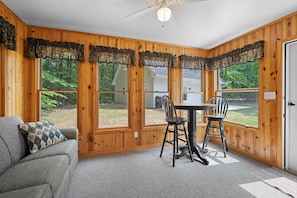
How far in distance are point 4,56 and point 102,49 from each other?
1492 millimetres

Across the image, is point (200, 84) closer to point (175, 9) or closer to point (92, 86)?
point (175, 9)

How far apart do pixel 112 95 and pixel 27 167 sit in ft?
6.62

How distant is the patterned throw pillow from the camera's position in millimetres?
1936

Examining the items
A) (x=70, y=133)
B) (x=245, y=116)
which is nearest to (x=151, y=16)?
(x=70, y=133)

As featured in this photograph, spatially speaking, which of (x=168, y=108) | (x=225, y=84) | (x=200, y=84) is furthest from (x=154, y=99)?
(x=225, y=84)

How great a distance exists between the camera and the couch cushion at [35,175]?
124 centimetres

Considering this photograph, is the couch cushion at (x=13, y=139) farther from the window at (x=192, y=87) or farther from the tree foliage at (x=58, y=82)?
the window at (x=192, y=87)

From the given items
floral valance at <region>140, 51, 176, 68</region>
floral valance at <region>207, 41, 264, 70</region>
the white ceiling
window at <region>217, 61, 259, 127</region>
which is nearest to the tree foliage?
the white ceiling

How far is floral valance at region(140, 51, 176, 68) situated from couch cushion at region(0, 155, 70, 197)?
2.45 m

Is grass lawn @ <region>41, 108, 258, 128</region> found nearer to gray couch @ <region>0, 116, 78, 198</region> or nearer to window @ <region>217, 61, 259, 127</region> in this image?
window @ <region>217, 61, 259, 127</region>

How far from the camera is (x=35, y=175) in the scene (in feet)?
4.41

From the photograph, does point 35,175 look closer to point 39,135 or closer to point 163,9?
point 39,135

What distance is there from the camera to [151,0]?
2.01m

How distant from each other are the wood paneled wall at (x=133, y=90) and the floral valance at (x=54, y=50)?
4.6 inches
